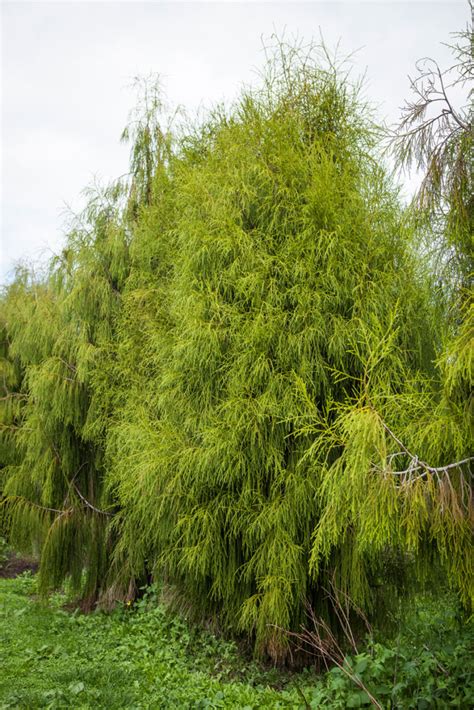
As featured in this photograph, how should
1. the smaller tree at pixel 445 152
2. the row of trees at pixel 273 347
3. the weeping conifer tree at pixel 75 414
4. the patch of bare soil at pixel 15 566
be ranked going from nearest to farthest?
the smaller tree at pixel 445 152, the row of trees at pixel 273 347, the weeping conifer tree at pixel 75 414, the patch of bare soil at pixel 15 566

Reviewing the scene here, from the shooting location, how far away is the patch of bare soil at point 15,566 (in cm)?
1023

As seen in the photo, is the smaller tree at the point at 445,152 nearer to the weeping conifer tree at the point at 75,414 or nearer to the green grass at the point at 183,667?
the green grass at the point at 183,667

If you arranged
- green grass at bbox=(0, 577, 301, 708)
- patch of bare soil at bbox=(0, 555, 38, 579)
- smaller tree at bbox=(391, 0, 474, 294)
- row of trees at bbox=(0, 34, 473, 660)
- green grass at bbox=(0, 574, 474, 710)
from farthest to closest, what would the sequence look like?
patch of bare soil at bbox=(0, 555, 38, 579) → row of trees at bbox=(0, 34, 473, 660) → green grass at bbox=(0, 577, 301, 708) → green grass at bbox=(0, 574, 474, 710) → smaller tree at bbox=(391, 0, 474, 294)

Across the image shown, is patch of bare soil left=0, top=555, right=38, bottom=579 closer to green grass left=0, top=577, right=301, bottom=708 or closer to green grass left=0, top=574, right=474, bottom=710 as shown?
green grass left=0, top=577, right=301, bottom=708

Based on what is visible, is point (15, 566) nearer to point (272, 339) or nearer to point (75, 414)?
point (75, 414)

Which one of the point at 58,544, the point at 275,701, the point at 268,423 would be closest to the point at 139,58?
the point at 268,423

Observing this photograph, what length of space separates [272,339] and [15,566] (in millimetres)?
8332

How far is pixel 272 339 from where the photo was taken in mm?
4586

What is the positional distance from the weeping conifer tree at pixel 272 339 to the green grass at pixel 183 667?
1.17ft

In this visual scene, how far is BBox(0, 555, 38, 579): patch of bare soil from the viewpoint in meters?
10.2

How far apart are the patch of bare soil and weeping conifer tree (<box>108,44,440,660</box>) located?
19.6ft

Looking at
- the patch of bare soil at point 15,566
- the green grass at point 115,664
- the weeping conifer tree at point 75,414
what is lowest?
the patch of bare soil at point 15,566

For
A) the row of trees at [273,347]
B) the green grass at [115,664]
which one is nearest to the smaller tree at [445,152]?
the row of trees at [273,347]

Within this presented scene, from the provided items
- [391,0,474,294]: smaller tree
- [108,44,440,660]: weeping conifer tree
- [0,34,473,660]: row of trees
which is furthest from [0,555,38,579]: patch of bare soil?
[391,0,474,294]: smaller tree
